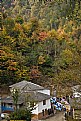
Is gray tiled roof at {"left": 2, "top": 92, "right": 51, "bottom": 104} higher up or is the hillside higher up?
the hillside

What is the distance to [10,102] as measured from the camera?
1014 inches

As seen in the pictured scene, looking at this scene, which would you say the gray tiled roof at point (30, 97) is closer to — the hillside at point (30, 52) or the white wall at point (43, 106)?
A: the white wall at point (43, 106)

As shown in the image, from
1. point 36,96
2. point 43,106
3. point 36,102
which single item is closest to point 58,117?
point 43,106

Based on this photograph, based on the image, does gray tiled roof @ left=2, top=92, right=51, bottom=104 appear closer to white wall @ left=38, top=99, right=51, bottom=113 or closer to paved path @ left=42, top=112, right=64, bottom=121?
white wall @ left=38, top=99, right=51, bottom=113

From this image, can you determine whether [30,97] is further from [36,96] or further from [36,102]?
[36,102]

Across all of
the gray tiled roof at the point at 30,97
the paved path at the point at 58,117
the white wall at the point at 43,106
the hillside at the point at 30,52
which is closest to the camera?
the paved path at the point at 58,117

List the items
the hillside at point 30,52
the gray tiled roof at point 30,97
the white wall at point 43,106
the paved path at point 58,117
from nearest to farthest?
1. the paved path at point 58,117
2. the gray tiled roof at point 30,97
3. the white wall at point 43,106
4. the hillside at point 30,52

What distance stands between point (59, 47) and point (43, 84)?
248 inches

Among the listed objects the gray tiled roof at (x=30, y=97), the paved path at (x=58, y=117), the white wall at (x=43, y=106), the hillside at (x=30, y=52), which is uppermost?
the hillside at (x=30, y=52)

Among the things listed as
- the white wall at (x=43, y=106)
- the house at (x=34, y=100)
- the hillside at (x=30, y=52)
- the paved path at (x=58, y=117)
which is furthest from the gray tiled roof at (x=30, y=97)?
the hillside at (x=30, y=52)

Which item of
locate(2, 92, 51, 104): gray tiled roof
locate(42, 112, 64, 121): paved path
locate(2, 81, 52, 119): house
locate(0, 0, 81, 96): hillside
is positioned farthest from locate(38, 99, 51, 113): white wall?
locate(0, 0, 81, 96): hillside

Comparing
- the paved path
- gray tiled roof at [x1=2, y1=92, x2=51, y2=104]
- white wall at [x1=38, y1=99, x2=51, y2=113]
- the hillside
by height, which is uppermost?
the hillside

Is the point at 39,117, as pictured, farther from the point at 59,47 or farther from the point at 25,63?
the point at 59,47

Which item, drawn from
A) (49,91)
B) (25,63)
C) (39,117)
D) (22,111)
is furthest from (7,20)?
(22,111)
